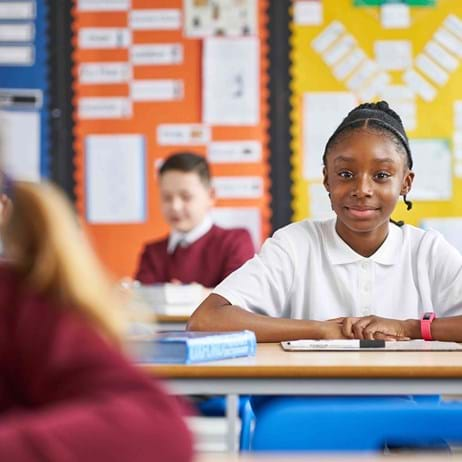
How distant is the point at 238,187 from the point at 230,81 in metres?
0.50

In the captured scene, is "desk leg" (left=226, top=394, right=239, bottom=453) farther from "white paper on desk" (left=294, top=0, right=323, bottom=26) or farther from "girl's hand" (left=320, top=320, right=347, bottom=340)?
"white paper on desk" (left=294, top=0, right=323, bottom=26)

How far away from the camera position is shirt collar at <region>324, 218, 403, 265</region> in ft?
8.26

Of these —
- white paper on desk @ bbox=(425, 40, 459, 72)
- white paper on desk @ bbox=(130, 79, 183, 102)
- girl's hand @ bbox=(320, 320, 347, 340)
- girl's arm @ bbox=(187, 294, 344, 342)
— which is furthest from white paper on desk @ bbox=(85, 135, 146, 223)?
girl's hand @ bbox=(320, 320, 347, 340)

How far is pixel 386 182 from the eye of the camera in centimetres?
249

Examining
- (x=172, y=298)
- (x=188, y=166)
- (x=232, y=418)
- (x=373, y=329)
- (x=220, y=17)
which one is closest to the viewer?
(x=232, y=418)

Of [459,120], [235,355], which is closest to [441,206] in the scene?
[459,120]

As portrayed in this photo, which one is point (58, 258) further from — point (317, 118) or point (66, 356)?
point (317, 118)

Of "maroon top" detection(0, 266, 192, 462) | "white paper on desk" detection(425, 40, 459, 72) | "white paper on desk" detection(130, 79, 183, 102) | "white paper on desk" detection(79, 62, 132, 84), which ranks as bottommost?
"maroon top" detection(0, 266, 192, 462)

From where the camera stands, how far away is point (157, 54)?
5.00 metres

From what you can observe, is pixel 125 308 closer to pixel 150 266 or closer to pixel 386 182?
pixel 386 182

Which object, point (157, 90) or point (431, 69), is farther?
point (157, 90)

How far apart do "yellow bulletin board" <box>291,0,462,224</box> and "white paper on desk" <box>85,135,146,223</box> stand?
742 mm

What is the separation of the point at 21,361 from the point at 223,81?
432cm

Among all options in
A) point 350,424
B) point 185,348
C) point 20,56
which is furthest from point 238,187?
point 350,424
